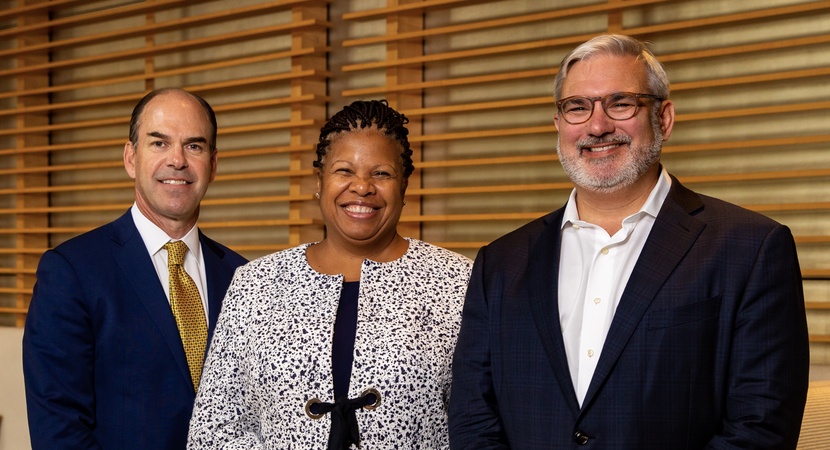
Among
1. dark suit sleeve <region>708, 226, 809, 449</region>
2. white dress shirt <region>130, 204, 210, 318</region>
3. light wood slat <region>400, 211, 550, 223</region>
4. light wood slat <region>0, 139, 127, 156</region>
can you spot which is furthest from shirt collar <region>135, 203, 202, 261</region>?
light wood slat <region>0, 139, 127, 156</region>

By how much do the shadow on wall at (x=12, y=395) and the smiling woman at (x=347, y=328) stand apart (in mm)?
1769

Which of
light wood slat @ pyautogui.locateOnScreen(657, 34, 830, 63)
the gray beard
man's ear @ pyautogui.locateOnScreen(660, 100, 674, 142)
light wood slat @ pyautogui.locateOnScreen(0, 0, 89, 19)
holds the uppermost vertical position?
light wood slat @ pyautogui.locateOnScreen(0, 0, 89, 19)

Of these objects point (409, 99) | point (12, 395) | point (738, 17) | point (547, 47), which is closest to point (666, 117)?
point (738, 17)

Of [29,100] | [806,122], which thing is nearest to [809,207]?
[806,122]

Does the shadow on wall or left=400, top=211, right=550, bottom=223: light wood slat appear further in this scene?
left=400, top=211, right=550, bottom=223: light wood slat

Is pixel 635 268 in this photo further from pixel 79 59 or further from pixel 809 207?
pixel 79 59

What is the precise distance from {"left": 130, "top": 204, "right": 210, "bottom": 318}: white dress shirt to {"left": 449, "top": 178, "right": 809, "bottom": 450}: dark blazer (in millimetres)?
967

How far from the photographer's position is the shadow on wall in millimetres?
3719

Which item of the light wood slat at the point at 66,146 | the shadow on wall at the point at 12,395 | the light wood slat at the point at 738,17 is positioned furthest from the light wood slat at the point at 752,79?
the light wood slat at the point at 66,146

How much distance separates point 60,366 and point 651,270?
4.42 ft

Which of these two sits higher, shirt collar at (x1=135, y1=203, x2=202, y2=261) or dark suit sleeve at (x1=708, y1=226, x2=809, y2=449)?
shirt collar at (x1=135, y1=203, x2=202, y2=261)

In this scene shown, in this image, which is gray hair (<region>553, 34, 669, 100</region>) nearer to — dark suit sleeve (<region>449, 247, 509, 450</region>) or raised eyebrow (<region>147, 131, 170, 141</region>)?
dark suit sleeve (<region>449, 247, 509, 450</region>)

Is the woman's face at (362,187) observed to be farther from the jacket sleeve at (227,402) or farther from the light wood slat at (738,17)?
the light wood slat at (738,17)

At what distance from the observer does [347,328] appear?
7.33ft
